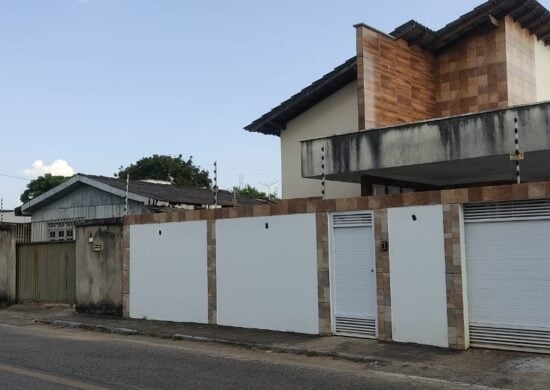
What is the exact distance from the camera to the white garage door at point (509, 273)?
8.95m

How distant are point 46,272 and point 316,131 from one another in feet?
30.4

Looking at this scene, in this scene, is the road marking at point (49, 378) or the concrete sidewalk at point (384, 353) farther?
the concrete sidewalk at point (384, 353)

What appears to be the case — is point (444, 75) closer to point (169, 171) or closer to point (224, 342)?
point (224, 342)

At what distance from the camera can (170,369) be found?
8406 mm

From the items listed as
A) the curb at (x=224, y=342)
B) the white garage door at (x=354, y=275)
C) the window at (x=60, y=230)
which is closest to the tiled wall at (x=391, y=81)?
the white garage door at (x=354, y=275)

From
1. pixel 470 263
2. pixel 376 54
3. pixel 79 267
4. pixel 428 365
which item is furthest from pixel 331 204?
pixel 79 267

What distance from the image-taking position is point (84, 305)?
15258mm

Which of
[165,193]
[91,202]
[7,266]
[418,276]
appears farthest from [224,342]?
[91,202]

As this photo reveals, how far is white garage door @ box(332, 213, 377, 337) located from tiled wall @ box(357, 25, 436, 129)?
457cm

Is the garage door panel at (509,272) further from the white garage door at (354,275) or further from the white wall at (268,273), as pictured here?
the white wall at (268,273)

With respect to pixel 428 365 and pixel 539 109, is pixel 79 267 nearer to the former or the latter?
pixel 428 365

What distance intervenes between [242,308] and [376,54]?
7505 millimetres

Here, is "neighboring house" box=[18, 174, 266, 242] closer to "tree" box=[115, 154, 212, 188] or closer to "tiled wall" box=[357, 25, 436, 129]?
"tiled wall" box=[357, 25, 436, 129]

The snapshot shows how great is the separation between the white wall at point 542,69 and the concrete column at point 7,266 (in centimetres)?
1716
